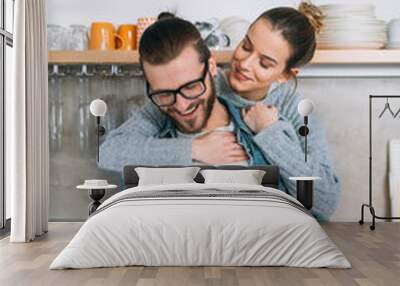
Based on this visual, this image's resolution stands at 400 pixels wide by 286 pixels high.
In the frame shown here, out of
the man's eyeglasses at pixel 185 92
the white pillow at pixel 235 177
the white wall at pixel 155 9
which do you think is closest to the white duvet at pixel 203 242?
the white pillow at pixel 235 177

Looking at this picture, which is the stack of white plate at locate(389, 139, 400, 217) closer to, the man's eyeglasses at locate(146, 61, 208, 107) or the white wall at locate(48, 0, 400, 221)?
the white wall at locate(48, 0, 400, 221)

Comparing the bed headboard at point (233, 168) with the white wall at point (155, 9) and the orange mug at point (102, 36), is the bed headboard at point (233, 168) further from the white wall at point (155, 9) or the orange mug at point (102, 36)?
the white wall at point (155, 9)

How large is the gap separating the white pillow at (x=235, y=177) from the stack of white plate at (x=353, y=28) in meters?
1.78

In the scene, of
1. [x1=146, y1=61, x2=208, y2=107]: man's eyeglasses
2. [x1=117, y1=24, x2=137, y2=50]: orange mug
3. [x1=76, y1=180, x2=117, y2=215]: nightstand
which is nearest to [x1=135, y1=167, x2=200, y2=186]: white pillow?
[x1=76, y1=180, x2=117, y2=215]: nightstand

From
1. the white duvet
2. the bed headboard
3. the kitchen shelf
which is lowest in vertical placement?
the white duvet

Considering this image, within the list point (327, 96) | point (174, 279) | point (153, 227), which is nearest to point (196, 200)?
point (153, 227)

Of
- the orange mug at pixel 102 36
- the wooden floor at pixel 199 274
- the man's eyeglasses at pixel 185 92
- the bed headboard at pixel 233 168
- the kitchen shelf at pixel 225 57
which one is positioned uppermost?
the orange mug at pixel 102 36

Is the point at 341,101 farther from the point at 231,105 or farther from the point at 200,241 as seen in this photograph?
the point at 200,241

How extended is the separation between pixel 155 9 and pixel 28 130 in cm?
228

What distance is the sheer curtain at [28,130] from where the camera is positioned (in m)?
6.25

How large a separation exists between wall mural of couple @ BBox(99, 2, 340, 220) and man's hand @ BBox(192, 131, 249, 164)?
0.04ft

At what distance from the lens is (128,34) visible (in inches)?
303

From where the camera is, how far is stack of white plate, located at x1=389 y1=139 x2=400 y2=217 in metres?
7.65

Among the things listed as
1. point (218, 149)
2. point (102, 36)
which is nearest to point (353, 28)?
point (218, 149)
